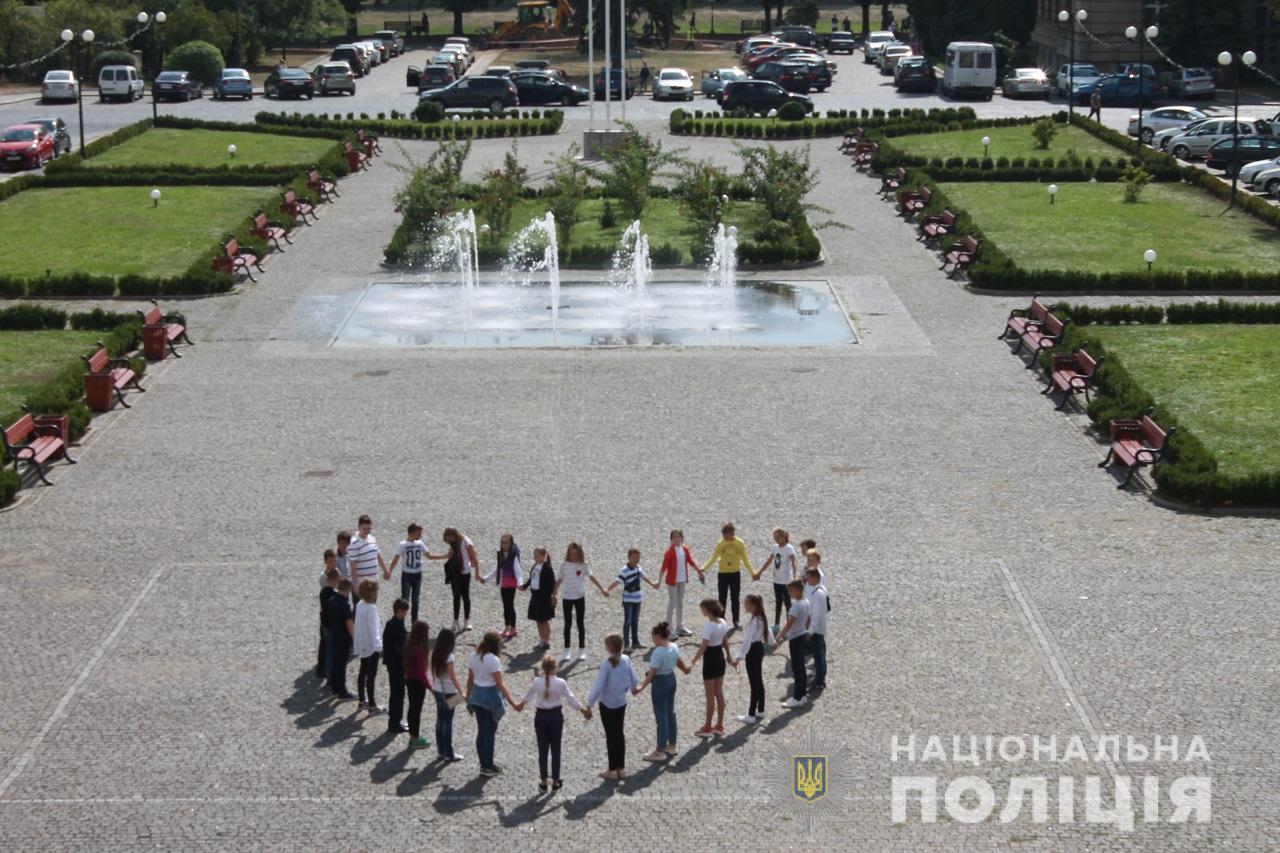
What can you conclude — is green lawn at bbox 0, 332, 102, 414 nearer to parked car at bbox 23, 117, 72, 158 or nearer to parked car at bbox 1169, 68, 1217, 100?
parked car at bbox 23, 117, 72, 158

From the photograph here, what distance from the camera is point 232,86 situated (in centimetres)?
6712

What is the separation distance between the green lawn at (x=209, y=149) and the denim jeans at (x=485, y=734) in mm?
34904

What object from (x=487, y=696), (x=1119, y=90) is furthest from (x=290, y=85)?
(x=487, y=696)

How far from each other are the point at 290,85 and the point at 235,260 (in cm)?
3308

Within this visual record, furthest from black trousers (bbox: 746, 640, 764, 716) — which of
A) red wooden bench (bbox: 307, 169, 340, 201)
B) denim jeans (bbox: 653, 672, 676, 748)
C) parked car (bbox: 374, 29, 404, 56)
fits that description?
parked car (bbox: 374, 29, 404, 56)

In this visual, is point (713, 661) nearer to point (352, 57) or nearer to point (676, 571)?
point (676, 571)

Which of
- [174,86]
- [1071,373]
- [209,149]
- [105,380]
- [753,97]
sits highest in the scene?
[174,86]

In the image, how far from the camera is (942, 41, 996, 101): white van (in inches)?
2552

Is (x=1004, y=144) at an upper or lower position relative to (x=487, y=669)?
upper

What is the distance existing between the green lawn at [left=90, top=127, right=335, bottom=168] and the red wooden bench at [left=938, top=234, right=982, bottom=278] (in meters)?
19.2

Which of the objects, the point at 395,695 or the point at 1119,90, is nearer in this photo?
the point at 395,695

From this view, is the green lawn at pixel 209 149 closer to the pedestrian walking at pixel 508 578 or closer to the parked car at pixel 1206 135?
the parked car at pixel 1206 135

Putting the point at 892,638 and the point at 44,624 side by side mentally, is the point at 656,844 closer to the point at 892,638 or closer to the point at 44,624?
the point at 892,638

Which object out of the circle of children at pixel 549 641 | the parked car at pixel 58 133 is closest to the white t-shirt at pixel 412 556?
the circle of children at pixel 549 641
